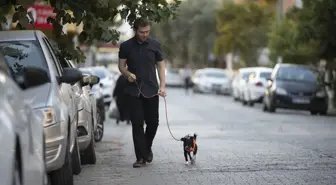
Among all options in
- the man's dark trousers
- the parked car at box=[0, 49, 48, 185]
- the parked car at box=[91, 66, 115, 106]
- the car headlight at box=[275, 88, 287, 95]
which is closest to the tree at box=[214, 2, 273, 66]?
the parked car at box=[91, 66, 115, 106]

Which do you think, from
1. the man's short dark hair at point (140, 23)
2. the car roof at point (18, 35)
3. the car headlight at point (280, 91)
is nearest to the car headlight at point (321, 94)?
the car headlight at point (280, 91)

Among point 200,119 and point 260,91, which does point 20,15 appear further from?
point 260,91

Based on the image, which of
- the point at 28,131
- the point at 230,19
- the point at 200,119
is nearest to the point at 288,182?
the point at 28,131

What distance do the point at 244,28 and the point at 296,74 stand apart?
35.6 m

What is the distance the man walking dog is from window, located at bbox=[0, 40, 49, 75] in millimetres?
2178

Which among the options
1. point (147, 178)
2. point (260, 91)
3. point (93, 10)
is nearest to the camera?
point (147, 178)

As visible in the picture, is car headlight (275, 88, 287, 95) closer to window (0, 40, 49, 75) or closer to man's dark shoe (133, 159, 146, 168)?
man's dark shoe (133, 159, 146, 168)

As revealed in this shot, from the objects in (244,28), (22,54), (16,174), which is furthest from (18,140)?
(244,28)

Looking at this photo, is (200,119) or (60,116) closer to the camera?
(60,116)

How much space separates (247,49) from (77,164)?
5381 centimetres

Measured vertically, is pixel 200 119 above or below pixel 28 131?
below

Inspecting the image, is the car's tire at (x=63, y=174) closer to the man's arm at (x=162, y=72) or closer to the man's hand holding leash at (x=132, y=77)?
the man's hand holding leash at (x=132, y=77)

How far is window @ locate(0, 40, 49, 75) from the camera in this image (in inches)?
399

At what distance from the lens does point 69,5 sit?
12969 mm
